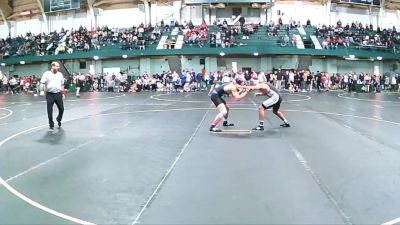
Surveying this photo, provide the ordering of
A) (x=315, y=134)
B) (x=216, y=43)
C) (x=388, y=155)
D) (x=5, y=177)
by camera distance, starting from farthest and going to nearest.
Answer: (x=216, y=43) < (x=315, y=134) < (x=388, y=155) < (x=5, y=177)

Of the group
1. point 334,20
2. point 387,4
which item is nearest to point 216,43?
point 334,20

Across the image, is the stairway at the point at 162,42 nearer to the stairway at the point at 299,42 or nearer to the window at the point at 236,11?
the window at the point at 236,11

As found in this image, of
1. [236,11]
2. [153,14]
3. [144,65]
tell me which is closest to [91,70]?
[144,65]

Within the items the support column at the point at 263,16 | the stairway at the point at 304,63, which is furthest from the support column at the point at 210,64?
the stairway at the point at 304,63

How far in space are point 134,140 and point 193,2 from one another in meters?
33.6

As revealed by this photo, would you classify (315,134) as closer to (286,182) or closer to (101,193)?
(286,182)

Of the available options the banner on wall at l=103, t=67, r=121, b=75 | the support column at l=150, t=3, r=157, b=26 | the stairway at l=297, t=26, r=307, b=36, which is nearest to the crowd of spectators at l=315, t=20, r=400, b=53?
the stairway at l=297, t=26, r=307, b=36

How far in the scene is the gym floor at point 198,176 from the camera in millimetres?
5031

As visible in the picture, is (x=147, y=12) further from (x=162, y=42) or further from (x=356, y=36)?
(x=356, y=36)

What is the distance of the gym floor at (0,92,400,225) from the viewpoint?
198 inches

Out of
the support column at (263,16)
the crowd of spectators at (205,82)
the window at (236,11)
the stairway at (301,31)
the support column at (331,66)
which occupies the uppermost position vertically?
the window at (236,11)

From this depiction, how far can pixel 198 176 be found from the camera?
6.70m

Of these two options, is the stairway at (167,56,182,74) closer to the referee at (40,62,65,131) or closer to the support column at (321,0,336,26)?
the support column at (321,0,336,26)

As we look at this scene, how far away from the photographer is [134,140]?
10.2 metres
